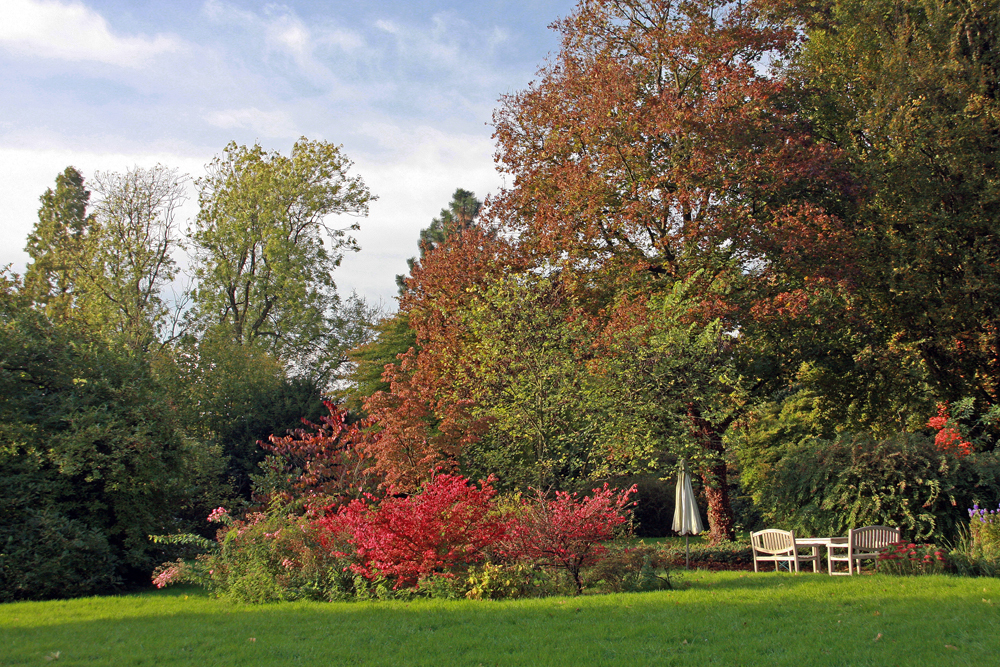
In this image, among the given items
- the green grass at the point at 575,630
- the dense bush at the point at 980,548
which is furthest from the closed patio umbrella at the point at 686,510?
the dense bush at the point at 980,548

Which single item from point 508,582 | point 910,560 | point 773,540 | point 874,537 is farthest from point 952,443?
point 508,582

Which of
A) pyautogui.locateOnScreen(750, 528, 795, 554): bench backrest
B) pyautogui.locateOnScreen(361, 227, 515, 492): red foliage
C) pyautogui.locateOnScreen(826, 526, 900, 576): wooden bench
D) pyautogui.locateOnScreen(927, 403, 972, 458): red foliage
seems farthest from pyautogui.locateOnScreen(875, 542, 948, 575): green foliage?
pyautogui.locateOnScreen(361, 227, 515, 492): red foliage

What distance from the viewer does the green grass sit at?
5773 millimetres

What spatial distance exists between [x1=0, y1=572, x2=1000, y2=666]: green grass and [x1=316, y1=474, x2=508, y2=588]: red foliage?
0.70m

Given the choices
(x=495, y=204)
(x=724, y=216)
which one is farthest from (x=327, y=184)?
(x=724, y=216)

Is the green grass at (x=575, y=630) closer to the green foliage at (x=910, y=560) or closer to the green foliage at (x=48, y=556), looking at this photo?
the green foliage at (x=910, y=560)

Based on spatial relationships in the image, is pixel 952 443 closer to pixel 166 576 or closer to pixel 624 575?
pixel 624 575

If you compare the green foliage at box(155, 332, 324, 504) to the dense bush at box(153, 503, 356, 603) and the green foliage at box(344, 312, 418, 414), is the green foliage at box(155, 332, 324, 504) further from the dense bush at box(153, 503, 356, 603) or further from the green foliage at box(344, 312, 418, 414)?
the dense bush at box(153, 503, 356, 603)

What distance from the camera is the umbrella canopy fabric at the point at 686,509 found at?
11141mm

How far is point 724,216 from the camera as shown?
14.3m

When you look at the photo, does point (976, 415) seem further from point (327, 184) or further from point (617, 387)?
point (327, 184)

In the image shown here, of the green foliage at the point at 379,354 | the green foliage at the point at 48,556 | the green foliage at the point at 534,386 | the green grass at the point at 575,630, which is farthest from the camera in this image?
the green foliage at the point at 379,354

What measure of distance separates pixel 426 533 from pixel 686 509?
426 centimetres

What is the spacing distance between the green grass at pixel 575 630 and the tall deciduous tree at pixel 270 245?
70.5ft
